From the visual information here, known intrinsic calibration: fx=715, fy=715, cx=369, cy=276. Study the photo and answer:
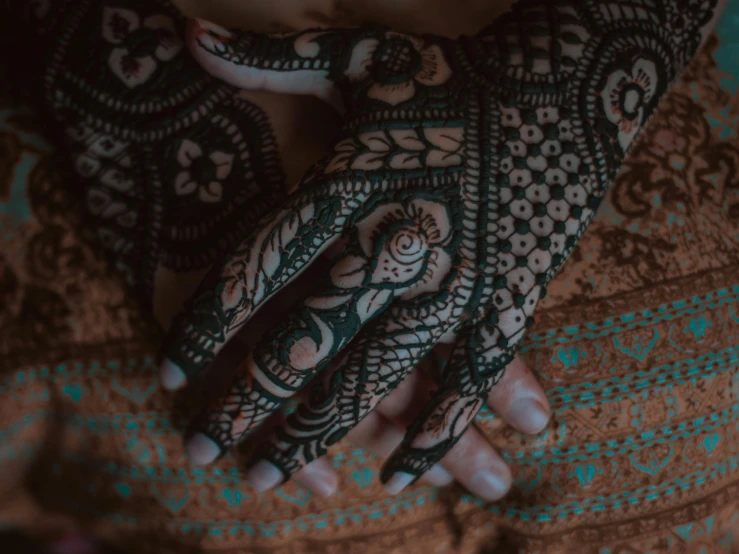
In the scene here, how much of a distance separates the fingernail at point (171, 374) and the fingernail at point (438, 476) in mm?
317

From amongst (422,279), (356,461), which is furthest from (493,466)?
(422,279)

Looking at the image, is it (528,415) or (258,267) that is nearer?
(258,267)

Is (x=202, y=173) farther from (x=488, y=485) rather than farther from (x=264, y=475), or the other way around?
(x=488, y=485)

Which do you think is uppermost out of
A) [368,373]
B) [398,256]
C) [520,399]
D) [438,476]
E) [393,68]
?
[393,68]

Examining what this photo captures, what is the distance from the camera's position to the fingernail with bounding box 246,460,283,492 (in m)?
0.77

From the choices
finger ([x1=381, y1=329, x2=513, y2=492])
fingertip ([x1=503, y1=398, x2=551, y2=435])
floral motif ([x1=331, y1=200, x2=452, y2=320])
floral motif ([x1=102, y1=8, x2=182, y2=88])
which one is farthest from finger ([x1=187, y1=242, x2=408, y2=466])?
floral motif ([x1=102, y1=8, x2=182, y2=88])

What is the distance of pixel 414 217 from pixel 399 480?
28 centimetres

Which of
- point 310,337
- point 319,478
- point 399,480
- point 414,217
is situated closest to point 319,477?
point 319,478

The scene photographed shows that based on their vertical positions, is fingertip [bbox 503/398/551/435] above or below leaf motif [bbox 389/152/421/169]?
below

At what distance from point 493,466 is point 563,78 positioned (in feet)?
1.48

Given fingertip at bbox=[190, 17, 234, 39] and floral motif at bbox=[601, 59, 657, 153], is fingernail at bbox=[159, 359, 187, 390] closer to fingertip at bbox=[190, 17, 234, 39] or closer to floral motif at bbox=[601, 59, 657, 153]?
fingertip at bbox=[190, 17, 234, 39]

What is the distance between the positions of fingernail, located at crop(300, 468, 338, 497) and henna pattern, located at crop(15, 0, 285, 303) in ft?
0.90

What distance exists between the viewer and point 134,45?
2.68 ft

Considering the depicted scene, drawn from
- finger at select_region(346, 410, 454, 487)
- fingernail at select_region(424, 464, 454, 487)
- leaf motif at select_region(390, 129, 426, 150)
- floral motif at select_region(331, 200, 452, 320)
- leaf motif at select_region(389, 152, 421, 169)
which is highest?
leaf motif at select_region(390, 129, 426, 150)
